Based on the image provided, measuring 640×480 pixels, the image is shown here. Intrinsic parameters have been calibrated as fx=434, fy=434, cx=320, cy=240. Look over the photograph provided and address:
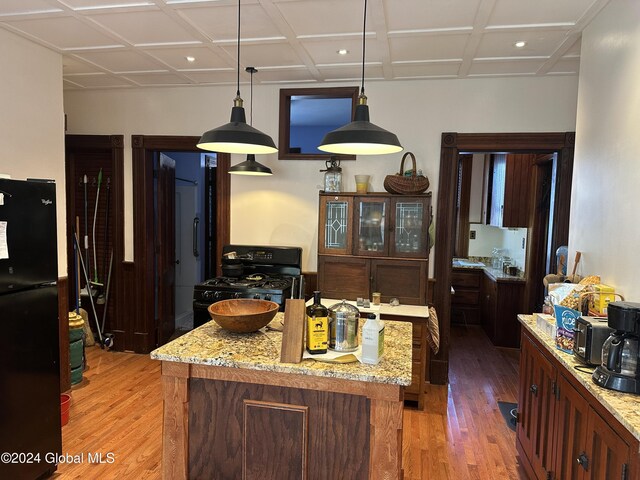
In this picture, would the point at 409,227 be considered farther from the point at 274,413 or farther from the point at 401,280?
the point at 274,413

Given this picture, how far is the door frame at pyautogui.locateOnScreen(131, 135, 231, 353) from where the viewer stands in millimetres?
4367

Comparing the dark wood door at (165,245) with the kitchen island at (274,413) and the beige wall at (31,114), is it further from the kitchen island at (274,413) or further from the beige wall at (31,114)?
the kitchen island at (274,413)

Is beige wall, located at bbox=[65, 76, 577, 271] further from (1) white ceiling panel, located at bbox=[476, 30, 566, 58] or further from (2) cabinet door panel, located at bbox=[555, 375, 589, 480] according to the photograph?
(2) cabinet door panel, located at bbox=[555, 375, 589, 480]

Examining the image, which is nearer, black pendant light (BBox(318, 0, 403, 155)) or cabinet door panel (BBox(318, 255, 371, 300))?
black pendant light (BBox(318, 0, 403, 155))

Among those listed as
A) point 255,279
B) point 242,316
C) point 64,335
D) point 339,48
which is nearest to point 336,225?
point 255,279

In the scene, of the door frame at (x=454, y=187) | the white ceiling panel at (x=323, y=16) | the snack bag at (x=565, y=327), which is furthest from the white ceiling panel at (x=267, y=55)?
the snack bag at (x=565, y=327)

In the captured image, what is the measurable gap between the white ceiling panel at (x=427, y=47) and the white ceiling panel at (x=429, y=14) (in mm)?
171

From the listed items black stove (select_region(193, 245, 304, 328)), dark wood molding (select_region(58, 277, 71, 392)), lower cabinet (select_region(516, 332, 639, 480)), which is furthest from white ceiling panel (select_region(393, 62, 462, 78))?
dark wood molding (select_region(58, 277, 71, 392))

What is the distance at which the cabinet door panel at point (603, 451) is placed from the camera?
1.42 meters

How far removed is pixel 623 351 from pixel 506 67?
2.69 metres

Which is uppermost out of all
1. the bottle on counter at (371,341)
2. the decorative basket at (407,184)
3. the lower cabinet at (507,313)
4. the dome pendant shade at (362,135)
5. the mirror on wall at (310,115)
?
the mirror on wall at (310,115)

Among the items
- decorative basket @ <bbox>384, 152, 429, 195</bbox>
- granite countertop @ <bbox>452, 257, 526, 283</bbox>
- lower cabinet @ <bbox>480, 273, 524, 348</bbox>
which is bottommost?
lower cabinet @ <bbox>480, 273, 524, 348</bbox>

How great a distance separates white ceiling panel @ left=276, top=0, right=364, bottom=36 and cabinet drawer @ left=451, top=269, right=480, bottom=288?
12.6 ft

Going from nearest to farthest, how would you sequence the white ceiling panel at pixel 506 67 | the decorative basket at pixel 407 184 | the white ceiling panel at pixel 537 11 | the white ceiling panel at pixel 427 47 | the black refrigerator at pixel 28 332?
the black refrigerator at pixel 28 332 → the white ceiling panel at pixel 537 11 → the white ceiling panel at pixel 427 47 → the white ceiling panel at pixel 506 67 → the decorative basket at pixel 407 184
